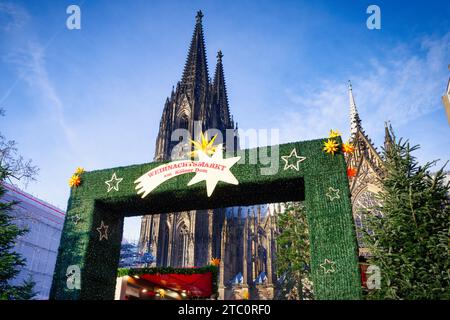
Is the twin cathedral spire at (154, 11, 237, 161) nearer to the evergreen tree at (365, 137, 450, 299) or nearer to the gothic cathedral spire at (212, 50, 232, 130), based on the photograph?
the gothic cathedral spire at (212, 50, 232, 130)

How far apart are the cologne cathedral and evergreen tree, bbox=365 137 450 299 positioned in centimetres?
2038

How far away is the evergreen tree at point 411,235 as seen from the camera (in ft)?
23.9

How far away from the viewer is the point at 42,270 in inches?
1272

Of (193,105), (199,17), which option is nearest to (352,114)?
(193,105)

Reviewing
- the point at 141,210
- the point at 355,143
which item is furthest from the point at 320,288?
the point at 355,143

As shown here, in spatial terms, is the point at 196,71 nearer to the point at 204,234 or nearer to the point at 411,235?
the point at 204,234

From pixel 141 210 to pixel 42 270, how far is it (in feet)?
88.1

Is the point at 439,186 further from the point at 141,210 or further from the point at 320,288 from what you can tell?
the point at 141,210

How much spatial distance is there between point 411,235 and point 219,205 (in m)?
5.80

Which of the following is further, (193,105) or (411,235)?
(193,105)

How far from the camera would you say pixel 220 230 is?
38.2 m

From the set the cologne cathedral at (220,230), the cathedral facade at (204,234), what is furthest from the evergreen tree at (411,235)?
the cathedral facade at (204,234)

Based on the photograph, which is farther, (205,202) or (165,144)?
(165,144)
